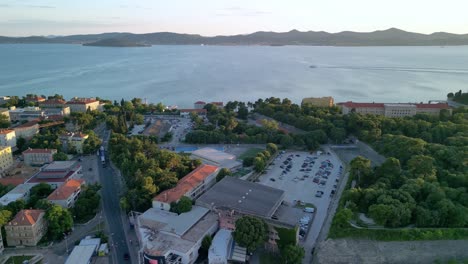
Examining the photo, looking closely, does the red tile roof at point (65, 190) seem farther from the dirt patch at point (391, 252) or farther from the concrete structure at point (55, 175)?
the dirt patch at point (391, 252)

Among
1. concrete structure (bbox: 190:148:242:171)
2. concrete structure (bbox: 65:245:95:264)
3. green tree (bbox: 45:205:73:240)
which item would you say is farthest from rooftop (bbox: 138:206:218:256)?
concrete structure (bbox: 190:148:242:171)

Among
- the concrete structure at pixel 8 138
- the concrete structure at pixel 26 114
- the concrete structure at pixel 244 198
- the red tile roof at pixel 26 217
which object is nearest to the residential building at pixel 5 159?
the concrete structure at pixel 8 138

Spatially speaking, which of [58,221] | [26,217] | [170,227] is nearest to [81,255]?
[58,221]

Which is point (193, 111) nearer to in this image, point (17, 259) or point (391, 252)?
point (17, 259)

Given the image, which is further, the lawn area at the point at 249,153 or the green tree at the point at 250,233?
the lawn area at the point at 249,153

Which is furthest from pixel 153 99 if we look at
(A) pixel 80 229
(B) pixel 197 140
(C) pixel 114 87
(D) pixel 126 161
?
(A) pixel 80 229

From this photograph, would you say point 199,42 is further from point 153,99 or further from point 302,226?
point 302,226

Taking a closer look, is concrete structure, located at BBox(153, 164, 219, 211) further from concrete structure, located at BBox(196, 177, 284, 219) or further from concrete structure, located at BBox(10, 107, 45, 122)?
concrete structure, located at BBox(10, 107, 45, 122)
